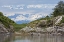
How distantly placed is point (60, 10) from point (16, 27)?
18844 millimetres

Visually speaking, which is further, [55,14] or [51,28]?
[55,14]

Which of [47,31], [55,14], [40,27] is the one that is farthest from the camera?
[55,14]

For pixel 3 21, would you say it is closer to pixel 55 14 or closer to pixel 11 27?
pixel 11 27

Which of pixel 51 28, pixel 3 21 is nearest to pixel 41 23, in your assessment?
pixel 51 28

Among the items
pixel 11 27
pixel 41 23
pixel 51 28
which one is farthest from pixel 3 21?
pixel 51 28

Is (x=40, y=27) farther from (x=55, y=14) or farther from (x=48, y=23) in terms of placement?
(x=55, y=14)

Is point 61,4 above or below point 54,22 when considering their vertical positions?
above

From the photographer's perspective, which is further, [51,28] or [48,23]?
[48,23]

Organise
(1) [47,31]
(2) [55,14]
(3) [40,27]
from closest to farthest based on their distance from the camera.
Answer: (1) [47,31] < (3) [40,27] < (2) [55,14]

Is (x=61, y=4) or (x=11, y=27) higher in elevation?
(x=61, y=4)

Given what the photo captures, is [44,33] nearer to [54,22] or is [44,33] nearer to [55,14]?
[54,22]

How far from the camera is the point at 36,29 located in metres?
96.3

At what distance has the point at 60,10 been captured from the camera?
340 feet

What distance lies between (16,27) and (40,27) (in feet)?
40.8
